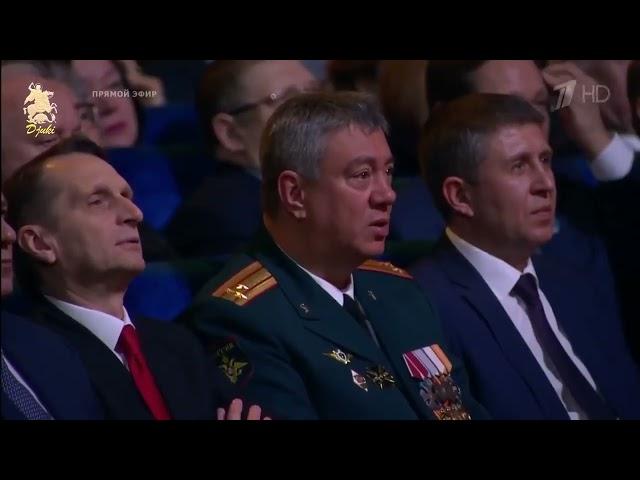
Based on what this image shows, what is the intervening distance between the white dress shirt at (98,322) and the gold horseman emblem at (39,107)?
1.41 ft

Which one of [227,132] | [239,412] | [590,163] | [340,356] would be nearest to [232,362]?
[239,412]

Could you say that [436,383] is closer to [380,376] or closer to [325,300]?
[380,376]

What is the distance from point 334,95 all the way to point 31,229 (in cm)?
75

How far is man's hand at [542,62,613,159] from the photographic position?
3867 millimetres

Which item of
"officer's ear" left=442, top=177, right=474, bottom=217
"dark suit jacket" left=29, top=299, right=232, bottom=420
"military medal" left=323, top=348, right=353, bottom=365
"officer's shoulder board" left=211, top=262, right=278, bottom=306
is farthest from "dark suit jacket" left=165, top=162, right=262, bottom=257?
"officer's ear" left=442, top=177, right=474, bottom=217

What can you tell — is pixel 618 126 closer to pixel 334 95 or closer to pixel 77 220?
pixel 334 95

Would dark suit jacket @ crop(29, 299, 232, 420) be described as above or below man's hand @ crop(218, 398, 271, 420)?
above

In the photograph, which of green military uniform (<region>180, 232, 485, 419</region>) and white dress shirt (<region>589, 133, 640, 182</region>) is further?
white dress shirt (<region>589, 133, 640, 182</region>)

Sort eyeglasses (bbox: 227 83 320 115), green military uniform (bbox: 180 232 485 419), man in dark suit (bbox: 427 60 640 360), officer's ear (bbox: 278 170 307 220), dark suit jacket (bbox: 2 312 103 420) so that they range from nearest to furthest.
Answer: dark suit jacket (bbox: 2 312 103 420) → green military uniform (bbox: 180 232 485 419) → officer's ear (bbox: 278 170 307 220) → eyeglasses (bbox: 227 83 320 115) → man in dark suit (bbox: 427 60 640 360)

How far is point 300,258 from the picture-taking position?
3541 millimetres

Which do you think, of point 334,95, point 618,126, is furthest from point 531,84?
point 334,95

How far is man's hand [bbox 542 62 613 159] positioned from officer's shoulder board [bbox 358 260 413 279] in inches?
22.6

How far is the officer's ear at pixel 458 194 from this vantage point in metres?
3.76

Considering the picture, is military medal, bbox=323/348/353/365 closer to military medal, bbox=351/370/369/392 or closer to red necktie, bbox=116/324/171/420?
military medal, bbox=351/370/369/392
